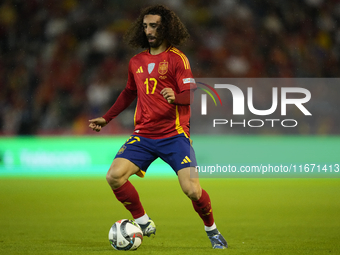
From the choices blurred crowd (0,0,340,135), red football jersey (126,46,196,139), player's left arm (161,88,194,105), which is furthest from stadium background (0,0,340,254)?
player's left arm (161,88,194,105)

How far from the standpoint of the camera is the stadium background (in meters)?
6.07

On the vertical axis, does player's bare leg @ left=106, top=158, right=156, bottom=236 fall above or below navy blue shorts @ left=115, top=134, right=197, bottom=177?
below

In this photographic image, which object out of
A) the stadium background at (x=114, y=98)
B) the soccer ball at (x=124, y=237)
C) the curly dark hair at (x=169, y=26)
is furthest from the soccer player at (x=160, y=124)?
the stadium background at (x=114, y=98)

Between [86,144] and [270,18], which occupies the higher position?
[270,18]

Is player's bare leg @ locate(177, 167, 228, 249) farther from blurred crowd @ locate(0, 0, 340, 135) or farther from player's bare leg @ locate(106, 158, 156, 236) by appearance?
blurred crowd @ locate(0, 0, 340, 135)

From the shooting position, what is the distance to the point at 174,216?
211 inches

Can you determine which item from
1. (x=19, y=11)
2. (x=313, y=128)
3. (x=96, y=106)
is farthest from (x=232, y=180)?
(x=19, y=11)

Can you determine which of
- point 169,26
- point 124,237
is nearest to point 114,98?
point 169,26

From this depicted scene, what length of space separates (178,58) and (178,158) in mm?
782

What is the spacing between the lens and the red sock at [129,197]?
3830 millimetres

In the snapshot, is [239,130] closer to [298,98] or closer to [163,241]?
[298,98]

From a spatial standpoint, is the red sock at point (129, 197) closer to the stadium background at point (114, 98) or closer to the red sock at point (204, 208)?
the red sock at point (204, 208)

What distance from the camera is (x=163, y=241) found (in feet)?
13.3

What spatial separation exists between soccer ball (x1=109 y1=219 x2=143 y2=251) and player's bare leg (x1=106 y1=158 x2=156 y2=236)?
1.01 ft
